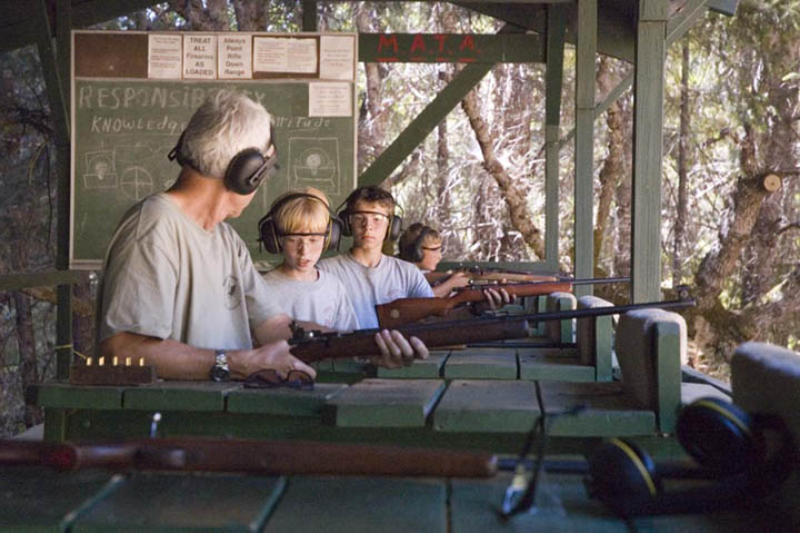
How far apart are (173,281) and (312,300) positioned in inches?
72.8

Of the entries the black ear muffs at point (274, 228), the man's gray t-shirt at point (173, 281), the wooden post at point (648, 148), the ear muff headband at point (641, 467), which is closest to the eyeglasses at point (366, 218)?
the black ear muffs at point (274, 228)

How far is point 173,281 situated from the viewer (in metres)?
3.65

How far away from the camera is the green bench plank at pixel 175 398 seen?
276 centimetres

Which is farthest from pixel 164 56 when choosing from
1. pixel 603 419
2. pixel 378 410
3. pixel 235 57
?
pixel 603 419

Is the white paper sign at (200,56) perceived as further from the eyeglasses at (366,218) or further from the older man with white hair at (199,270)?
the older man with white hair at (199,270)

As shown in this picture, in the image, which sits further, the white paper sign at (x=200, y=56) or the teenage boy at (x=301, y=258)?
the white paper sign at (x=200, y=56)

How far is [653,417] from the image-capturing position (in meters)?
2.48

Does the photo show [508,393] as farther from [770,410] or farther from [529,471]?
[529,471]

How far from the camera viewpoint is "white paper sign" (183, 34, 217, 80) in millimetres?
8047

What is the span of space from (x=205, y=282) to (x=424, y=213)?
50.9 ft

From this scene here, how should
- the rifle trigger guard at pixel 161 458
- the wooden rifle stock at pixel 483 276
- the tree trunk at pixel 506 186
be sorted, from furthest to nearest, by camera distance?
1. the tree trunk at pixel 506 186
2. the wooden rifle stock at pixel 483 276
3. the rifle trigger guard at pixel 161 458

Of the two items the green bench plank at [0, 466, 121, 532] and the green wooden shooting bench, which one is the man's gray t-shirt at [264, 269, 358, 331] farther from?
the green bench plank at [0, 466, 121, 532]

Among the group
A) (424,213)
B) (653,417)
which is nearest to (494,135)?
(424,213)

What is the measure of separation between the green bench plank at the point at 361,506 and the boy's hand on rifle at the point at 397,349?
56.4 inches
